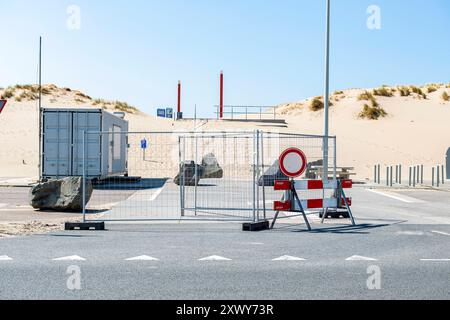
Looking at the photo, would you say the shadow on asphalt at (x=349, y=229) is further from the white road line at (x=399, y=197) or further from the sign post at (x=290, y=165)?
the white road line at (x=399, y=197)

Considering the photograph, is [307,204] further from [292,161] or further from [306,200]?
[292,161]

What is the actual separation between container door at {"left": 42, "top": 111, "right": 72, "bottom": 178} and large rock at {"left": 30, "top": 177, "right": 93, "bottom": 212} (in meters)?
10.2

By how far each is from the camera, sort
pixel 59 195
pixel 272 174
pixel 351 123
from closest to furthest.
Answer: pixel 59 195 → pixel 272 174 → pixel 351 123

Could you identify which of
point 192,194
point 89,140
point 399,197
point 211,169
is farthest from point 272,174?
point 89,140

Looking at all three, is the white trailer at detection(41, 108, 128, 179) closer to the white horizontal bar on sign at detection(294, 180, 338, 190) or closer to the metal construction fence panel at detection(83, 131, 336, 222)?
the metal construction fence panel at detection(83, 131, 336, 222)

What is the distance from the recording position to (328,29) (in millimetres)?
23750

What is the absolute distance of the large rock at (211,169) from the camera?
3179 cm

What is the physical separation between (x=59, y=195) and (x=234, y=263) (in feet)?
29.2

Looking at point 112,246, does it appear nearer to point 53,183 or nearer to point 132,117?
point 53,183

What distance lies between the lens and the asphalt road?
7641 mm

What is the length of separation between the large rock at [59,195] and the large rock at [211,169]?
13284 millimetres

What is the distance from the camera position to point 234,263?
9.56 m

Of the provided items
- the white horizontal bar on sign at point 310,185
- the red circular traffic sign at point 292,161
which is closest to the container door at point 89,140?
the white horizontal bar on sign at point 310,185

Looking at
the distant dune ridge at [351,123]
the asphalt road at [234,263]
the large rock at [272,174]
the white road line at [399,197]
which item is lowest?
the asphalt road at [234,263]
